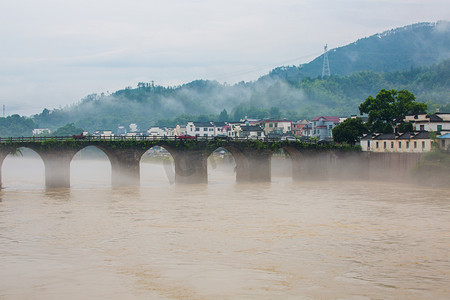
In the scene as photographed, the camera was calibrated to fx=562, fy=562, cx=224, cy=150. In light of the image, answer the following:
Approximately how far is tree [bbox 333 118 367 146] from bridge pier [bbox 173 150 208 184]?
22422 mm

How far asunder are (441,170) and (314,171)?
15.8 m

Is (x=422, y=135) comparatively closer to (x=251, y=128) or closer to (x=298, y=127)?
(x=251, y=128)

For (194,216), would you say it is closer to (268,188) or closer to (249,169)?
(268,188)

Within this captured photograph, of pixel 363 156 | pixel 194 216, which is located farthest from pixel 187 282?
pixel 363 156

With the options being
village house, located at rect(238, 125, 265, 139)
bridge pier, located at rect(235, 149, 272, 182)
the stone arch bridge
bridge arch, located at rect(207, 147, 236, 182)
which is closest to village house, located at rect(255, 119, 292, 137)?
village house, located at rect(238, 125, 265, 139)

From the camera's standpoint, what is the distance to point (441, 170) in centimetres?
5712

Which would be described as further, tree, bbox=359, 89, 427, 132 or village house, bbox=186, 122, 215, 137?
village house, bbox=186, 122, 215, 137

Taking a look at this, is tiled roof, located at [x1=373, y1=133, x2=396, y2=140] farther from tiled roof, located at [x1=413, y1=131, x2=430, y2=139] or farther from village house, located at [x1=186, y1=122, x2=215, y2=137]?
village house, located at [x1=186, y1=122, x2=215, y2=137]

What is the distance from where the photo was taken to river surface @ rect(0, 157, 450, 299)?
69.5ft

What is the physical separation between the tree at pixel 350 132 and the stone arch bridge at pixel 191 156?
3.67 meters

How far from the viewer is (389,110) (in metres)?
73.9

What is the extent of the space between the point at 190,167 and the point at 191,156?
1.21m

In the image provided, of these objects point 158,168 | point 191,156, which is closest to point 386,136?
point 191,156

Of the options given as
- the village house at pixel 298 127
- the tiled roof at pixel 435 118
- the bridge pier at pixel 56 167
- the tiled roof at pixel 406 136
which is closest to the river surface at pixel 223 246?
the bridge pier at pixel 56 167
